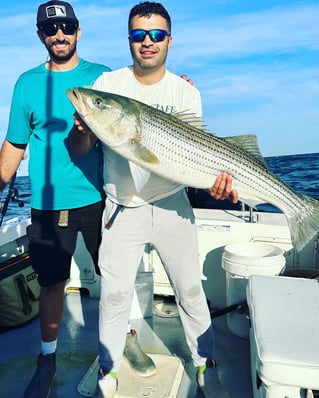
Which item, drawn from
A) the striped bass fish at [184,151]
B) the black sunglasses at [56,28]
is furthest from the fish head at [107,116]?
the black sunglasses at [56,28]

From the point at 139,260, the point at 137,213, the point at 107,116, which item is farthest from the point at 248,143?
the point at 139,260

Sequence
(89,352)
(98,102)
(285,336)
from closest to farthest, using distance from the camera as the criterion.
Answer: (285,336) → (98,102) → (89,352)

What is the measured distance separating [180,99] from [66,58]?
95 centimetres

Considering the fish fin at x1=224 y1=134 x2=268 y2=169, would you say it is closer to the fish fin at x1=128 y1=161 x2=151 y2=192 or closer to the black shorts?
the fish fin at x1=128 y1=161 x2=151 y2=192

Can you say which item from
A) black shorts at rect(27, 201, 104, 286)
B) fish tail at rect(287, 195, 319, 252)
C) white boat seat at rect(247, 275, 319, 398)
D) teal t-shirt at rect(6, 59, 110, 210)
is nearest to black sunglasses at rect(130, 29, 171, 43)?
teal t-shirt at rect(6, 59, 110, 210)

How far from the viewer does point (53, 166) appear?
10.7 ft

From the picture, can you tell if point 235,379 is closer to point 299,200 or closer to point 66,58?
point 299,200

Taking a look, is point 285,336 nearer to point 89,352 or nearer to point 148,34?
point 148,34

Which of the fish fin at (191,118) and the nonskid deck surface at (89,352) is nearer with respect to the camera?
the fish fin at (191,118)

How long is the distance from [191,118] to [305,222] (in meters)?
1.16

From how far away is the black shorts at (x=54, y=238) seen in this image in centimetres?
335

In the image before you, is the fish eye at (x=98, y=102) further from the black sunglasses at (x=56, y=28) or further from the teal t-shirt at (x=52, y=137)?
the black sunglasses at (x=56, y=28)

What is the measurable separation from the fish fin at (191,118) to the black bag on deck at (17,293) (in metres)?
2.65

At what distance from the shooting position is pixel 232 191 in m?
3.05
